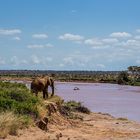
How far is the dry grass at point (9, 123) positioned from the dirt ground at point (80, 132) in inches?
8.0

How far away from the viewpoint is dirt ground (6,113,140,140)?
14585mm

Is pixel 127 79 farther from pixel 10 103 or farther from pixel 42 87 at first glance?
pixel 10 103

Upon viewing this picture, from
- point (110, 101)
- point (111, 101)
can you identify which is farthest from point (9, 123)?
point (111, 101)

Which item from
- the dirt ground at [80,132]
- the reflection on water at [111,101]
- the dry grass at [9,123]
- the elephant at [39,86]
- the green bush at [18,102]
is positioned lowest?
the reflection on water at [111,101]

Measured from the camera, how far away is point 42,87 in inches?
885

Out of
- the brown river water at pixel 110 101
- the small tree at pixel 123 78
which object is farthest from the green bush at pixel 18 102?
the small tree at pixel 123 78

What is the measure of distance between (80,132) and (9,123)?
14.0ft

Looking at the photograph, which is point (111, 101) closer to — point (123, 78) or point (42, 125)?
point (42, 125)

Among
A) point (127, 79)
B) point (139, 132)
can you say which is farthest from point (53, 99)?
point (127, 79)

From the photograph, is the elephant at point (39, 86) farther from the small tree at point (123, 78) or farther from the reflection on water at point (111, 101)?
the small tree at point (123, 78)

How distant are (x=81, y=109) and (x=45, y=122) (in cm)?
1045

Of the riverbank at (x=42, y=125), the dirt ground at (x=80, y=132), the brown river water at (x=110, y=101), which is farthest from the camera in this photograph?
the brown river water at (x=110, y=101)

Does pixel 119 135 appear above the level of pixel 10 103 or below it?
below

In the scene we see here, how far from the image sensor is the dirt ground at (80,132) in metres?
14.6
